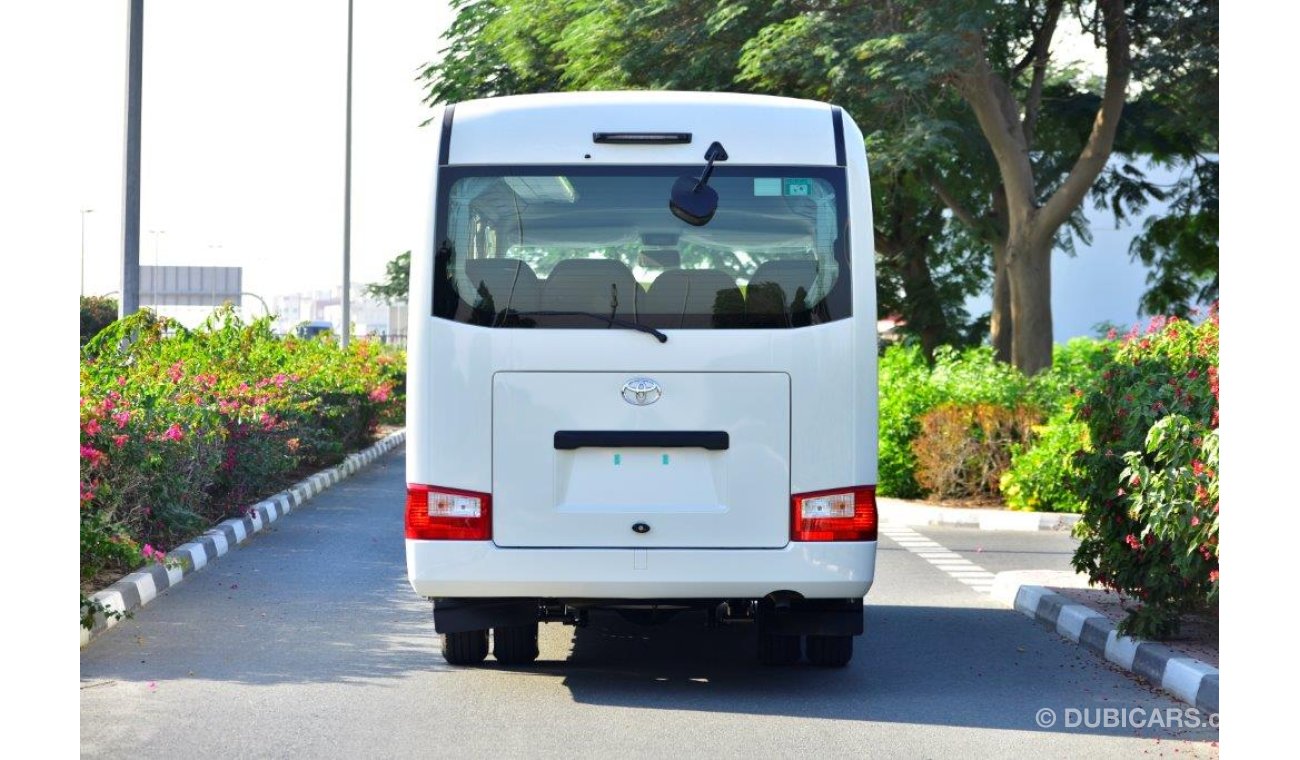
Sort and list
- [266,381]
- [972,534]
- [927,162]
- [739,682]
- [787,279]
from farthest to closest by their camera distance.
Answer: [927,162] < [266,381] < [972,534] < [739,682] < [787,279]

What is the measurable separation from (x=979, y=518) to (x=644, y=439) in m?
8.99

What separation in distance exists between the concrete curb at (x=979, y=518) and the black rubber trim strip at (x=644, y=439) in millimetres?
8083

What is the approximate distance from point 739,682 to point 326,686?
1873 millimetres

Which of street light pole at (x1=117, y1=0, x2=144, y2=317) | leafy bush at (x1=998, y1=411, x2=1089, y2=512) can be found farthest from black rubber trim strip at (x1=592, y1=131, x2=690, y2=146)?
street light pole at (x1=117, y1=0, x2=144, y2=317)

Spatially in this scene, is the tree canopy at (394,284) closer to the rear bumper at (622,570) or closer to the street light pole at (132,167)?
the street light pole at (132,167)

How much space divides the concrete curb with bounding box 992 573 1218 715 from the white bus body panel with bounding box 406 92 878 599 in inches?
59.2

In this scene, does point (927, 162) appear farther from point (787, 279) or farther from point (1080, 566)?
point (787, 279)

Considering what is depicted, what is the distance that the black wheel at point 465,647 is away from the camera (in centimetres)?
826

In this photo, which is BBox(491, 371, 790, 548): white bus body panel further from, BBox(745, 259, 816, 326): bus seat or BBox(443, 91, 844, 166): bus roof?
BBox(443, 91, 844, 166): bus roof

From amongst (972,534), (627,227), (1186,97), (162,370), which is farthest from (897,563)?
(1186,97)

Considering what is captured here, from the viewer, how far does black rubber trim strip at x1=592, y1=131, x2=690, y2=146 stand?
24.8 ft

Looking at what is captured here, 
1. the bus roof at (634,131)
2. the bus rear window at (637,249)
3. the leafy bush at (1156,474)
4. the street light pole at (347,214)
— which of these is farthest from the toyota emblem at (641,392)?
the street light pole at (347,214)

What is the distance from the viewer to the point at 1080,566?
31.0 feet
